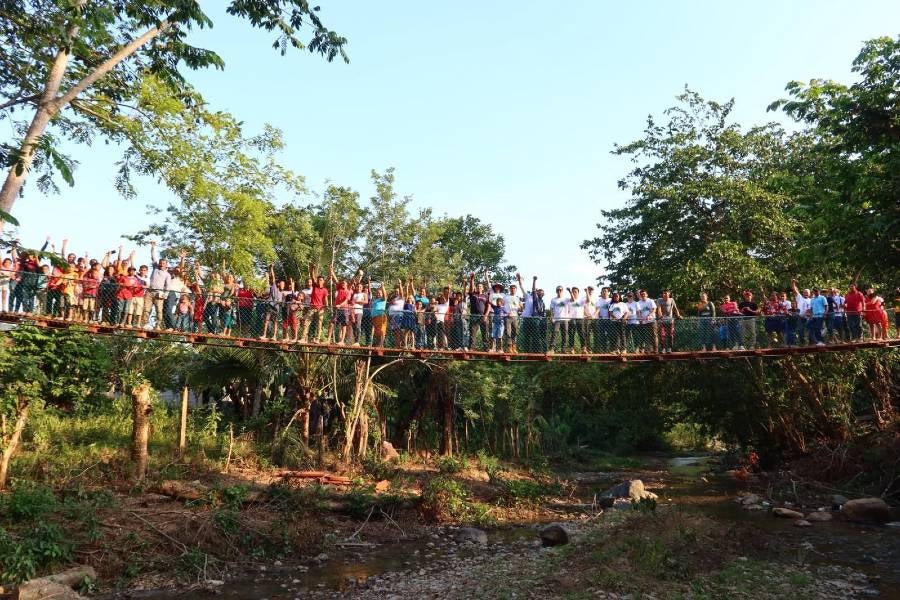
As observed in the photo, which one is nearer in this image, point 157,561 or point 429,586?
point 429,586

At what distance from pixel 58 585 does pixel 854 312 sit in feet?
41.9

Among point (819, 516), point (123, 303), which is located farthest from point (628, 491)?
point (123, 303)

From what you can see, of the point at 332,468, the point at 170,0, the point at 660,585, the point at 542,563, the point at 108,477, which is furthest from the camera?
the point at 332,468

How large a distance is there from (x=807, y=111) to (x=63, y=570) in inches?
533

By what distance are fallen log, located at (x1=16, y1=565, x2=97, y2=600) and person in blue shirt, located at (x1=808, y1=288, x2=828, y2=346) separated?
478 inches

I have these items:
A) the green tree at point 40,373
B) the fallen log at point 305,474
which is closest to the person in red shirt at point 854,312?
the fallen log at point 305,474

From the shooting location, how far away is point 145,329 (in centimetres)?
992

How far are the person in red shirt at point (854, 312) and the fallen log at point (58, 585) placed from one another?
1254 cm

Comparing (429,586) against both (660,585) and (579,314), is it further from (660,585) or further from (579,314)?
(579,314)

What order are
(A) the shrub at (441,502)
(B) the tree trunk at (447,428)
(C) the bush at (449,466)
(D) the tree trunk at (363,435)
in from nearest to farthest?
(A) the shrub at (441,502) < (D) the tree trunk at (363,435) < (C) the bush at (449,466) < (B) the tree trunk at (447,428)

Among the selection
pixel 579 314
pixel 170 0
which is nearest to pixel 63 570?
pixel 170 0

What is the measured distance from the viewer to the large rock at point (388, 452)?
16219 millimetres

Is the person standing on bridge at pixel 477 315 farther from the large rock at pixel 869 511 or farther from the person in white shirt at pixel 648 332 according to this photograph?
the large rock at pixel 869 511

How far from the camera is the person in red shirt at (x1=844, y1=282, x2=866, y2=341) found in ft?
38.1
